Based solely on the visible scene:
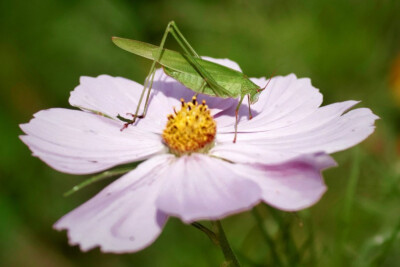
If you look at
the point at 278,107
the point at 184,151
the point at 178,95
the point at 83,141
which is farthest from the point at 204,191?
the point at 178,95

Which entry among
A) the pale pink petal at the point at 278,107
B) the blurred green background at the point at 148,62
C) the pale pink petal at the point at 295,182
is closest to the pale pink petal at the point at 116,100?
the pale pink petal at the point at 278,107

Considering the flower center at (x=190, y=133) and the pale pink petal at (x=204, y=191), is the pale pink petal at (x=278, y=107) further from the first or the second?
the pale pink petal at (x=204, y=191)

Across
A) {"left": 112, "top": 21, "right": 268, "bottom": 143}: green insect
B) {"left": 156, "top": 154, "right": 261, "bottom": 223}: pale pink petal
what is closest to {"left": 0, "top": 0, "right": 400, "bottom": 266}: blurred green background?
{"left": 112, "top": 21, "right": 268, "bottom": 143}: green insect

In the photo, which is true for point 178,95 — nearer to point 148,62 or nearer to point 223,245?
point 223,245

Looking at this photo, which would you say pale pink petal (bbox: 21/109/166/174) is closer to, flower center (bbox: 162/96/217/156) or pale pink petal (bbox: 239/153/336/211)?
flower center (bbox: 162/96/217/156)

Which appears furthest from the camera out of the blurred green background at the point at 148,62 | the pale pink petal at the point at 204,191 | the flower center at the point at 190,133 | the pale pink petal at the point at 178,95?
the blurred green background at the point at 148,62

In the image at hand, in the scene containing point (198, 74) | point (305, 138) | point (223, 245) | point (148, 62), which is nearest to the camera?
point (223, 245)
